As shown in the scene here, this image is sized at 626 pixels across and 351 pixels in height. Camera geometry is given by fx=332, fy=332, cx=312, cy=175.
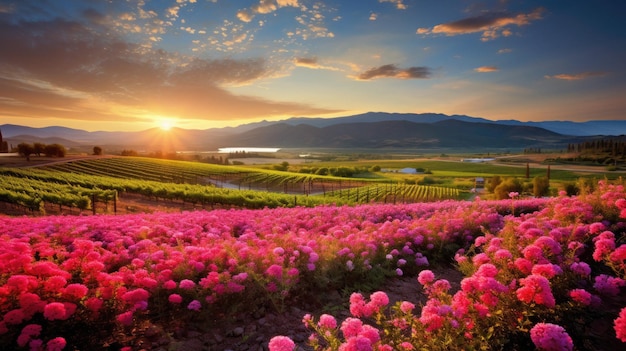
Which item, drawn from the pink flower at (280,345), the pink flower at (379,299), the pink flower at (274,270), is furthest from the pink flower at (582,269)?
the pink flower at (274,270)

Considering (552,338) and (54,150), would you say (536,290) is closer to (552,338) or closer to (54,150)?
(552,338)

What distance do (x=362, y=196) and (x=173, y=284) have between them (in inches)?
1494

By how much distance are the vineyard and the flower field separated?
15.6 metres

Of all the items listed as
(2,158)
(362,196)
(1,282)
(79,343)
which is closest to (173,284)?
(79,343)

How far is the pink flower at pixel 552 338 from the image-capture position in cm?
274

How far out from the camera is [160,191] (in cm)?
3183

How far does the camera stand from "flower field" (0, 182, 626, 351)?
337 centimetres

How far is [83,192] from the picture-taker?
25.9 metres

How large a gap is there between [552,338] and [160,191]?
3347 cm

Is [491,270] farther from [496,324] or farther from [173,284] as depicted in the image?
[173,284]

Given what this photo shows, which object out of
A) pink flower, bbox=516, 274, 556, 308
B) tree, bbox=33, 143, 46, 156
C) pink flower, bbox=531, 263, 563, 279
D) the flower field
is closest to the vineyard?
tree, bbox=33, 143, 46, 156

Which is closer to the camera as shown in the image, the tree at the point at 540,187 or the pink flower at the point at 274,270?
the pink flower at the point at 274,270

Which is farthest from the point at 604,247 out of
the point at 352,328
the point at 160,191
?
the point at 160,191

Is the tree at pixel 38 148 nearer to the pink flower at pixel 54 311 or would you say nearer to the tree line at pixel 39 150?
the tree line at pixel 39 150
